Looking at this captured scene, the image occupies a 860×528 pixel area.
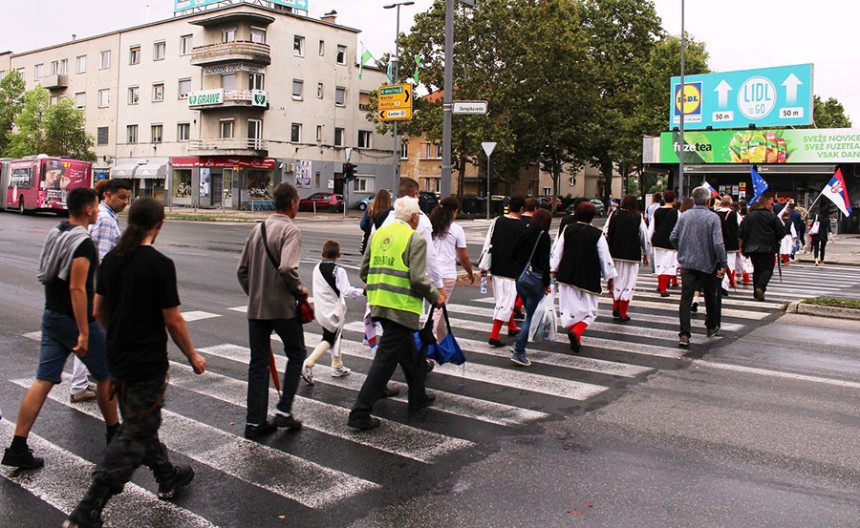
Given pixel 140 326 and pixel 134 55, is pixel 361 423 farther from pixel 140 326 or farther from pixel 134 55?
pixel 134 55

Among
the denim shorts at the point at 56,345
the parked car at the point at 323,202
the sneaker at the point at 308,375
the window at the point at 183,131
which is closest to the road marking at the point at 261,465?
the denim shorts at the point at 56,345

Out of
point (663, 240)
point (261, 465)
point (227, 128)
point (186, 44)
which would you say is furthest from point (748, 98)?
point (186, 44)

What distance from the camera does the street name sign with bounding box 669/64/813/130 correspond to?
3641cm

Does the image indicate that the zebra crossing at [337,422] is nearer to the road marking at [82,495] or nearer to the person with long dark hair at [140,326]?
the road marking at [82,495]

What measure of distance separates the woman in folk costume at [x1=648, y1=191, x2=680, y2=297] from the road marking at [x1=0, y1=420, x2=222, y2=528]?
10.0 m

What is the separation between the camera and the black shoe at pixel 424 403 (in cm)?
606

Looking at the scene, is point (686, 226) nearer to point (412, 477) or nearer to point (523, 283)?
point (523, 283)

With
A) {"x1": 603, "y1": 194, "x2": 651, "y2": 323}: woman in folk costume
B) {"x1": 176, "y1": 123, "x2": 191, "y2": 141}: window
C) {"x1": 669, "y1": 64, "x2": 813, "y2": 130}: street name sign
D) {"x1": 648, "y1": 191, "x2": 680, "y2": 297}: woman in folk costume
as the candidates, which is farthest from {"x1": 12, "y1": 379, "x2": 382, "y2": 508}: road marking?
{"x1": 176, "y1": 123, "x2": 191, "y2": 141}: window

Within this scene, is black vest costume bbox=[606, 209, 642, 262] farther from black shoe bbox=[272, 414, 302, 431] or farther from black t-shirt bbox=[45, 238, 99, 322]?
black t-shirt bbox=[45, 238, 99, 322]

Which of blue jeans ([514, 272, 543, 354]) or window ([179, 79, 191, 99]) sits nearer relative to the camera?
blue jeans ([514, 272, 543, 354])

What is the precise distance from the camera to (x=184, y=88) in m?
54.5

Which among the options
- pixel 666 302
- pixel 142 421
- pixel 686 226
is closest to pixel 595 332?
pixel 686 226

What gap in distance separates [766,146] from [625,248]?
2983 centimetres

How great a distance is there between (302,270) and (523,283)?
9.05m
